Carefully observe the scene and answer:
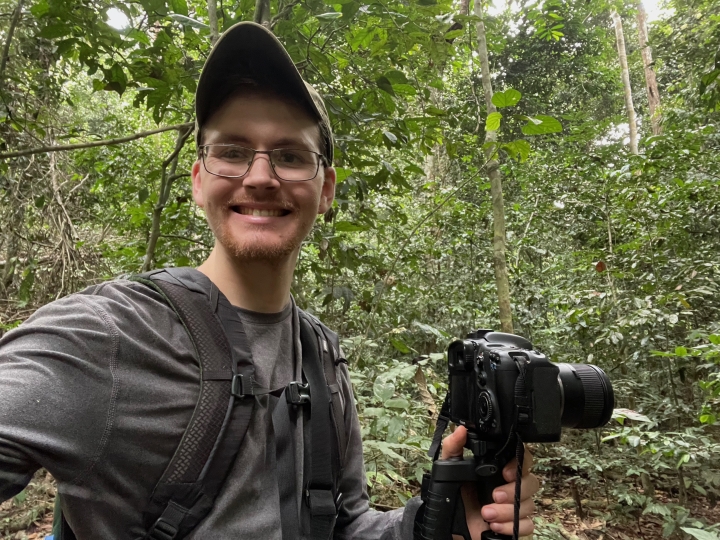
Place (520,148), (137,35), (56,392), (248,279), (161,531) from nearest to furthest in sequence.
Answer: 1. (56,392)
2. (161,531)
3. (248,279)
4. (137,35)
5. (520,148)

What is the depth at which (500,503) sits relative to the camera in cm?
110

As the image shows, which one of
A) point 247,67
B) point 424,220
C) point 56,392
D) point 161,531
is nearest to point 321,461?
point 161,531

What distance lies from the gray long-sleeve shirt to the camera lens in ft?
2.41

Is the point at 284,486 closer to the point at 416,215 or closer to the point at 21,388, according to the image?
the point at 21,388

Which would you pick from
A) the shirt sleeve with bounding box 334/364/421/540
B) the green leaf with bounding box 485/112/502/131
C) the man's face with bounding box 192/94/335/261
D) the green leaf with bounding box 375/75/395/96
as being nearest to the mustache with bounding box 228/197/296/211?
the man's face with bounding box 192/94/335/261

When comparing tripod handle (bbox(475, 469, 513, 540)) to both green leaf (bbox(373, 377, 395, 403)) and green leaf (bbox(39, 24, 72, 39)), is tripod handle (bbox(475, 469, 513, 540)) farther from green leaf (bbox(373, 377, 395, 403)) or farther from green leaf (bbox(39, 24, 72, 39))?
green leaf (bbox(39, 24, 72, 39))

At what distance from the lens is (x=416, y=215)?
6.11 m

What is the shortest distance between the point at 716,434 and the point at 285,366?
450 centimetres

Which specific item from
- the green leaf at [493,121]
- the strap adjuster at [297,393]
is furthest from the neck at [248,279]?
the green leaf at [493,121]

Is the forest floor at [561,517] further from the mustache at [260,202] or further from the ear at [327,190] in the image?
the mustache at [260,202]

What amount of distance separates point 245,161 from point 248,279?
0.98ft

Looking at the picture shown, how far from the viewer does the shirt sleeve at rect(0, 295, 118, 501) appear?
26.6 inches

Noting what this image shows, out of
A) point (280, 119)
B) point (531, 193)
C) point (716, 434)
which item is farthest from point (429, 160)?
point (280, 119)

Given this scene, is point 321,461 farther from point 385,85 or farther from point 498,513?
point 385,85
